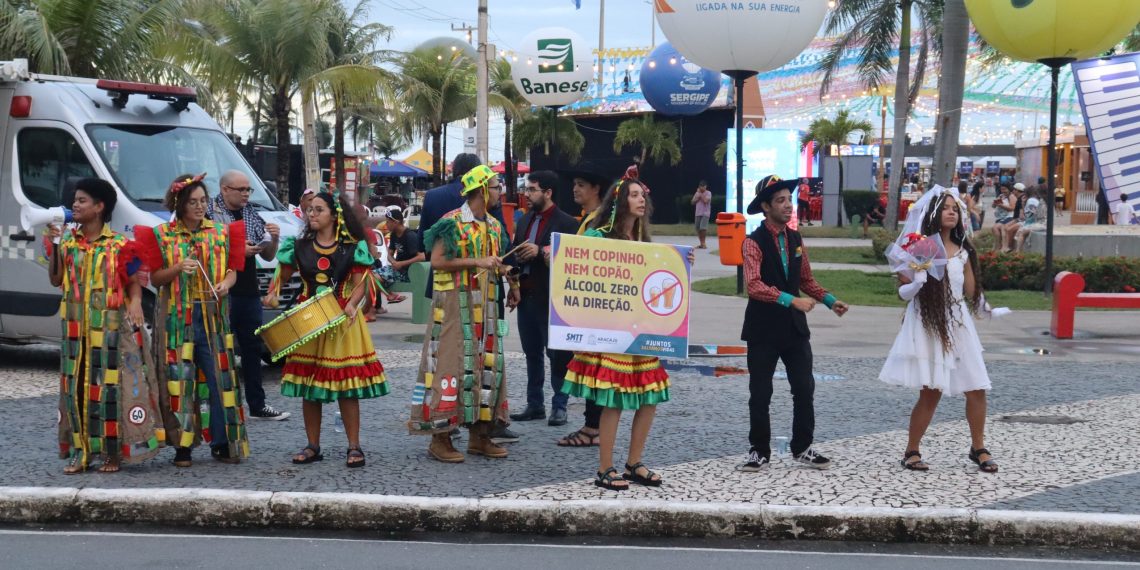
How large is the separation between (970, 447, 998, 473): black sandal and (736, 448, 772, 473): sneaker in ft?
4.13

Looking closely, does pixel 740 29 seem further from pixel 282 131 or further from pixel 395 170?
pixel 395 170

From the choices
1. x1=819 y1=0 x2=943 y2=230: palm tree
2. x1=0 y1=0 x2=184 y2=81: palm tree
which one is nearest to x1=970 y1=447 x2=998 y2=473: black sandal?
x1=0 y1=0 x2=184 y2=81: palm tree

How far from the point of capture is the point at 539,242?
824 centimetres

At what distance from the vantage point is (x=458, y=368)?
7.18 metres

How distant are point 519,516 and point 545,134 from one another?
136ft

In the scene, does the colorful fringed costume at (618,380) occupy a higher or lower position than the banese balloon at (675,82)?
lower

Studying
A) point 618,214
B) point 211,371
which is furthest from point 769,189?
point 211,371

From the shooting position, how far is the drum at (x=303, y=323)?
269 inches

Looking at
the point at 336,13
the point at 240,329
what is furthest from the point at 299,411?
the point at 336,13

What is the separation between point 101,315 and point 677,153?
1483 inches

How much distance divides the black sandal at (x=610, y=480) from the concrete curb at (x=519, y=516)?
310 millimetres

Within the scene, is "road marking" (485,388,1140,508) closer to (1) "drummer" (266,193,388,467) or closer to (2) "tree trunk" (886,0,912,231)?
(1) "drummer" (266,193,388,467)

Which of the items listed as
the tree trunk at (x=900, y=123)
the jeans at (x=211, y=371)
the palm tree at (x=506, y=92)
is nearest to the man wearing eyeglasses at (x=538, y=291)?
the jeans at (x=211, y=371)

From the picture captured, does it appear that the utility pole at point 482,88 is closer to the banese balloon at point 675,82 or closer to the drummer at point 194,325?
the banese balloon at point 675,82
